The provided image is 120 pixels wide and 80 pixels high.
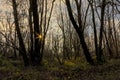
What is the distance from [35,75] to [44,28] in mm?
10155

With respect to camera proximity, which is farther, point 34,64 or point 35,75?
point 34,64

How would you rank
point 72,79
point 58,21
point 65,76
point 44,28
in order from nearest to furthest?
1. point 72,79
2. point 65,76
3. point 44,28
4. point 58,21

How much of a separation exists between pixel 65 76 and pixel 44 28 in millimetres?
10710

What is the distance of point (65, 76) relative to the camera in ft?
42.8

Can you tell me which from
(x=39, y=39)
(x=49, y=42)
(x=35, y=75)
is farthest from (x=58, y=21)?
(x=35, y=75)

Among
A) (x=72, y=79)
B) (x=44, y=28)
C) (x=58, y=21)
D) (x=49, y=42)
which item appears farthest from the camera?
(x=49, y=42)

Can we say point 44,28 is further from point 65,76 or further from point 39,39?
point 65,76

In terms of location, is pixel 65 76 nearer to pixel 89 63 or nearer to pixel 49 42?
pixel 89 63

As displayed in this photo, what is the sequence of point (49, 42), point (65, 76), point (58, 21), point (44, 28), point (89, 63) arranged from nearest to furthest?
point (65, 76), point (89, 63), point (44, 28), point (58, 21), point (49, 42)

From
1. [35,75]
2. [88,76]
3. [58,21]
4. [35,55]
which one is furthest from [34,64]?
[58,21]

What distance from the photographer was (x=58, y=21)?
172ft

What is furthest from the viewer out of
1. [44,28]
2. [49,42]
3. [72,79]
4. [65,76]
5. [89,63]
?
[49,42]

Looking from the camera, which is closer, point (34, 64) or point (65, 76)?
point (65, 76)

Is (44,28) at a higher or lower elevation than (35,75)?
higher
